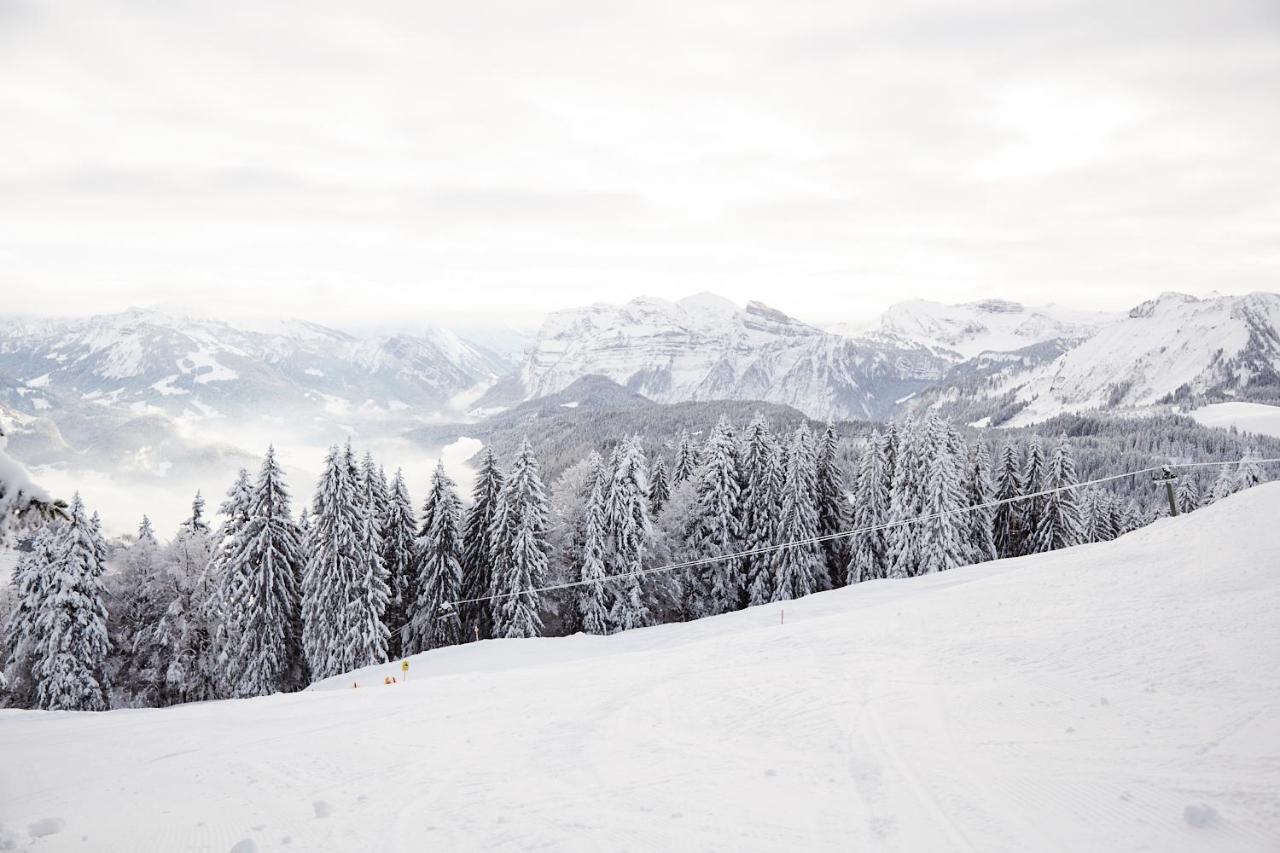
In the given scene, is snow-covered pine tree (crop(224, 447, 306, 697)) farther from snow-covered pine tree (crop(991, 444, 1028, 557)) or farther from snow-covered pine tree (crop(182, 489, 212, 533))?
snow-covered pine tree (crop(991, 444, 1028, 557))

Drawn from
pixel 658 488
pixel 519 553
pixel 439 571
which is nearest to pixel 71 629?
pixel 439 571

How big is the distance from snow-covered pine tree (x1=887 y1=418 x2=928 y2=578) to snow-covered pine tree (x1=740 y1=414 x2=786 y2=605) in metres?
7.75

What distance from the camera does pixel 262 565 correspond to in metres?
38.0

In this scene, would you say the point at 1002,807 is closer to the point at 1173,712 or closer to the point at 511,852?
the point at 1173,712

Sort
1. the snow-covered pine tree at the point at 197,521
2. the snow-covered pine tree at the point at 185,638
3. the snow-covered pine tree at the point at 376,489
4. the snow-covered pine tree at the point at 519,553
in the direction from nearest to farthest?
the snow-covered pine tree at the point at 185,638 → the snow-covered pine tree at the point at 519,553 → the snow-covered pine tree at the point at 376,489 → the snow-covered pine tree at the point at 197,521

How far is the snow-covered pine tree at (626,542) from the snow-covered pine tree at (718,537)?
5860mm

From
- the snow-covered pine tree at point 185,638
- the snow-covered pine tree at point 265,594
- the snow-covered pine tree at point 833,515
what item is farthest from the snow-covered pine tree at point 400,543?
the snow-covered pine tree at point 833,515

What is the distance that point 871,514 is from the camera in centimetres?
5212

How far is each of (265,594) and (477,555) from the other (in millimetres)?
11723

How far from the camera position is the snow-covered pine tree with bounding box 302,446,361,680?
123 feet

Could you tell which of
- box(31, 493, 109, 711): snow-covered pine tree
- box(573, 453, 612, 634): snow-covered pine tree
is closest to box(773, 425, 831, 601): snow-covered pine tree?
box(573, 453, 612, 634): snow-covered pine tree

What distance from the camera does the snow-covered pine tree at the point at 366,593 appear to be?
1484 inches

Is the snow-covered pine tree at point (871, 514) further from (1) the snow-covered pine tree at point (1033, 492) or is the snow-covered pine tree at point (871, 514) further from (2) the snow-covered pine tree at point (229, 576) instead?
(2) the snow-covered pine tree at point (229, 576)

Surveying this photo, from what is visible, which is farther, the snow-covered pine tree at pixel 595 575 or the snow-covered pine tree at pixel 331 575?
the snow-covered pine tree at pixel 595 575
